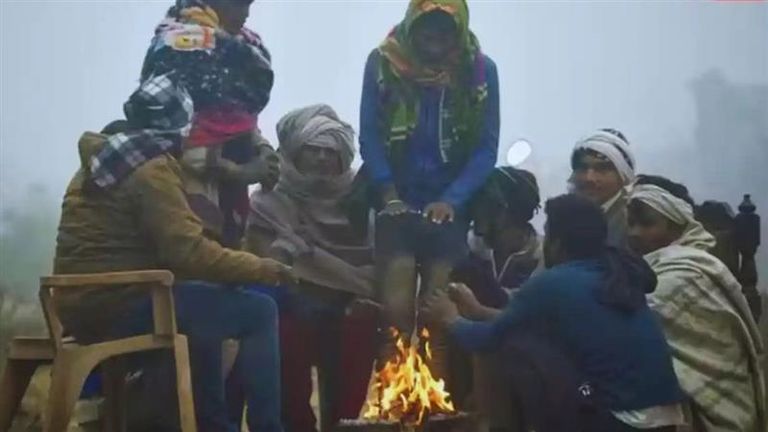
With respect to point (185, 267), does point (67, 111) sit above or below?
above

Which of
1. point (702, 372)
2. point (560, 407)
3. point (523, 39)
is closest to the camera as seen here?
point (560, 407)

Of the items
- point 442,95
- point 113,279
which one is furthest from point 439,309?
point 113,279

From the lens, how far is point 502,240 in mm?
4309

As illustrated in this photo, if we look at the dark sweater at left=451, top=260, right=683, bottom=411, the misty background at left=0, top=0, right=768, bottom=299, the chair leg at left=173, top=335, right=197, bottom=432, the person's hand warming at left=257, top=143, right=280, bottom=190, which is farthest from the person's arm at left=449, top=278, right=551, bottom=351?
the chair leg at left=173, top=335, right=197, bottom=432

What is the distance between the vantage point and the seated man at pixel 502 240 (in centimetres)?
423

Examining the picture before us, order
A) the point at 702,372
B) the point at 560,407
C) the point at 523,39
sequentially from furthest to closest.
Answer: the point at 523,39, the point at 702,372, the point at 560,407

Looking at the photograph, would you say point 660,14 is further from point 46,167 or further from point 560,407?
point 46,167

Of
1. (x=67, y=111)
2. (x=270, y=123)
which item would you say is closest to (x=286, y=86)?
(x=270, y=123)

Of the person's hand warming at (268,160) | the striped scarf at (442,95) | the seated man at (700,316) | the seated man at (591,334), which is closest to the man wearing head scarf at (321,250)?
the person's hand warming at (268,160)

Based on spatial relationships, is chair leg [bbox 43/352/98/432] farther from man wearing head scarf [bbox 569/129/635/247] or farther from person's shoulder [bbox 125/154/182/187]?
man wearing head scarf [bbox 569/129/635/247]

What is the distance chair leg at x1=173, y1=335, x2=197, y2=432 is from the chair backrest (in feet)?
0.15

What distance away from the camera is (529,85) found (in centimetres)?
438

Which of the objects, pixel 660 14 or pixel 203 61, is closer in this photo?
pixel 203 61

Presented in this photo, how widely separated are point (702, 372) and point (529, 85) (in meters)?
1.03
